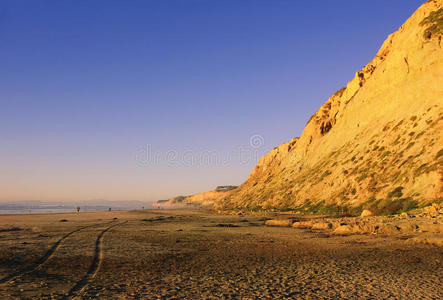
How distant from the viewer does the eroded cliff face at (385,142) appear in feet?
90.3

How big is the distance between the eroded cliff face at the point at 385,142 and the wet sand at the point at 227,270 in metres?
14.1

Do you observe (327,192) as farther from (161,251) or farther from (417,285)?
(417,285)

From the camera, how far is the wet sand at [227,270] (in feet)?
24.5

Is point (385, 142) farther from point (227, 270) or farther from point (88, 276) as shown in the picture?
point (88, 276)

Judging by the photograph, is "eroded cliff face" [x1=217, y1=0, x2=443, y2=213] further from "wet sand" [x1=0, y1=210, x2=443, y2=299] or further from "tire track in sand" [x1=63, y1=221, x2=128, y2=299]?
"tire track in sand" [x1=63, y1=221, x2=128, y2=299]

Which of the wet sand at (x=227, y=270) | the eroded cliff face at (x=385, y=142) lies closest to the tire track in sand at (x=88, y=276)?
the wet sand at (x=227, y=270)

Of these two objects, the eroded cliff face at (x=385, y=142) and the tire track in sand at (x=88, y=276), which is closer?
the tire track in sand at (x=88, y=276)

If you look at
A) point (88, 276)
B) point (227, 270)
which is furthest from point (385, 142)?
point (88, 276)

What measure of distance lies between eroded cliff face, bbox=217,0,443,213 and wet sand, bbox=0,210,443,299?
1412cm

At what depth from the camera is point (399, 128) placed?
35.9 metres

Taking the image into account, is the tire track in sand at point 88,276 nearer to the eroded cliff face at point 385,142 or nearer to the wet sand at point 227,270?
the wet sand at point 227,270

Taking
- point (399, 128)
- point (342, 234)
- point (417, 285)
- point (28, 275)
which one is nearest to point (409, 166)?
point (399, 128)

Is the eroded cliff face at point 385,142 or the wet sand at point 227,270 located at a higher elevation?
the eroded cliff face at point 385,142

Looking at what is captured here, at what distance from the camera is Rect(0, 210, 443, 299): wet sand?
24.5 ft
